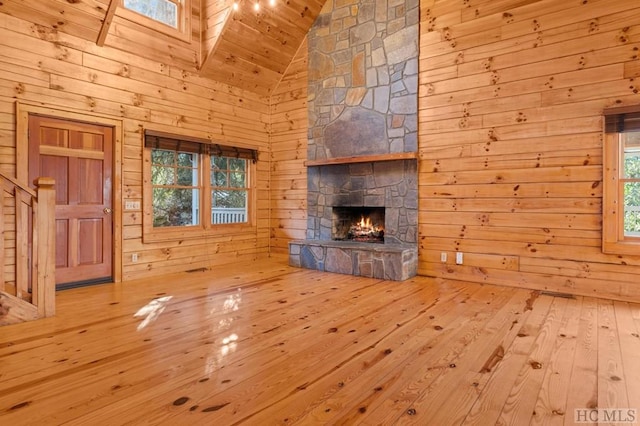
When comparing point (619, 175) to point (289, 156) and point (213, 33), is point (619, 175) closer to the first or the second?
point (289, 156)

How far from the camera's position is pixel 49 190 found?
10.6ft

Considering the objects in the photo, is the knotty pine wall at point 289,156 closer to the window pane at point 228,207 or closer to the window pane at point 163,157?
the window pane at point 228,207

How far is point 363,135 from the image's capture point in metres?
5.46

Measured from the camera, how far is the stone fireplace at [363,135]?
499cm

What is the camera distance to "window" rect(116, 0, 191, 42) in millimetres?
4578

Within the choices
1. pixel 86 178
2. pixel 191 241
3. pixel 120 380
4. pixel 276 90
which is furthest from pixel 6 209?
pixel 276 90

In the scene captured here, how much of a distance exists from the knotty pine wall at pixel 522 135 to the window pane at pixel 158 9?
3.29m

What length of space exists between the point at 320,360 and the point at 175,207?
150 inches

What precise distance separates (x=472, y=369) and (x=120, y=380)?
1979mm

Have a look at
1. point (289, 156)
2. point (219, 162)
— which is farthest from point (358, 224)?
point (219, 162)

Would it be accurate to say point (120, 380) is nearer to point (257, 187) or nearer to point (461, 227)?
point (461, 227)

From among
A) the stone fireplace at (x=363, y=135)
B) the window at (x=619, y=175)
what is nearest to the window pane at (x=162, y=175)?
the stone fireplace at (x=363, y=135)

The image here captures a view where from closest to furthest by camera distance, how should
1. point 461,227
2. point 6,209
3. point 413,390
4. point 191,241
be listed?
1. point 413,390
2. point 6,209
3. point 461,227
4. point 191,241

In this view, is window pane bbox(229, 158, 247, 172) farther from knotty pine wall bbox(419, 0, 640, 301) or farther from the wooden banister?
Answer: the wooden banister
